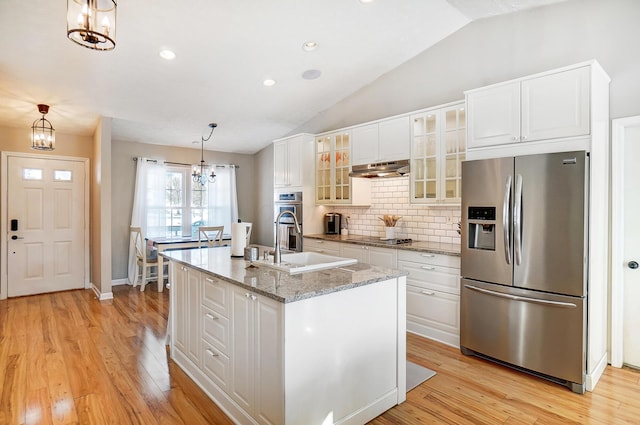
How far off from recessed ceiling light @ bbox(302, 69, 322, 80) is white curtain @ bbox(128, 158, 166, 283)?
339 centimetres

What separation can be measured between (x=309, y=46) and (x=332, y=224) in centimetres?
255

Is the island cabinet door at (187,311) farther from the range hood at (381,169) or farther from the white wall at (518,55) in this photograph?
the white wall at (518,55)

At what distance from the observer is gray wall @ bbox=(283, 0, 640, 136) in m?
2.94

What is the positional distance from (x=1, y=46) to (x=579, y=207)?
16.8ft

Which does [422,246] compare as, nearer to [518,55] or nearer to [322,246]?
[322,246]

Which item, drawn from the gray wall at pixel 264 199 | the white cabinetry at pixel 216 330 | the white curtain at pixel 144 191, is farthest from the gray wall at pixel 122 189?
the white cabinetry at pixel 216 330

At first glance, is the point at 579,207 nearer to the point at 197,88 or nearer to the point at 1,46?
the point at 197,88

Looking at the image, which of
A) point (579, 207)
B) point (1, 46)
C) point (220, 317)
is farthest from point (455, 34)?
point (1, 46)

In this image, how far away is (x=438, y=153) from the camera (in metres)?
3.88

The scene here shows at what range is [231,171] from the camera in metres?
7.08

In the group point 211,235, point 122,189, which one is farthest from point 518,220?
point 122,189

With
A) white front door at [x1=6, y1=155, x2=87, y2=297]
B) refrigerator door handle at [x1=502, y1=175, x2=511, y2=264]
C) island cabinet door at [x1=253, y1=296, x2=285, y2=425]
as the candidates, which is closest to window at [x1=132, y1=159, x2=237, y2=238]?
white front door at [x1=6, y1=155, x2=87, y2=297]

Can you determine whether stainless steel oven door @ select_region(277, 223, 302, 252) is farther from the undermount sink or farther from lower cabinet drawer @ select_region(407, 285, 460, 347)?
the undermount sink

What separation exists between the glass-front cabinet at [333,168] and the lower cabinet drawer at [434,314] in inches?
67.7
